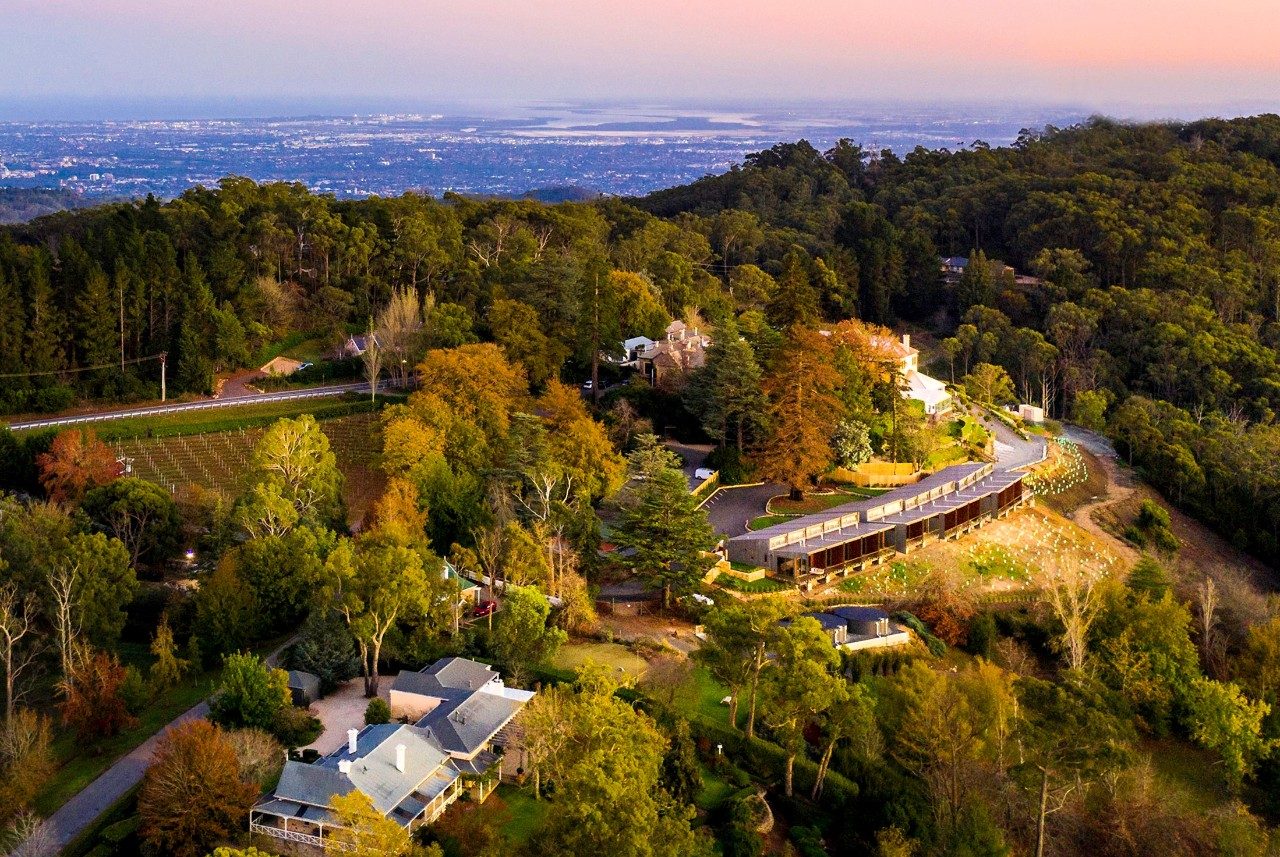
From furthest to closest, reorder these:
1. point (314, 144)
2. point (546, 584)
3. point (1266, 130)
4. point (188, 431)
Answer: point (314, 144) → point (1266, 130) → point (188, 431) → point (546, 584)

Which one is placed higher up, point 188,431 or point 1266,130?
point 1266,130

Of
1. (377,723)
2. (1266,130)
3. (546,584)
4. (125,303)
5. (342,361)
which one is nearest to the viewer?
(377,723)

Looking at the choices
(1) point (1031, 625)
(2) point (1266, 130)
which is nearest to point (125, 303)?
(1) point (1031, 625)

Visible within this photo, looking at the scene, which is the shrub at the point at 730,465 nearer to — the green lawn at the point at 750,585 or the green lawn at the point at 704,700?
the green lawn at the point at 750,585

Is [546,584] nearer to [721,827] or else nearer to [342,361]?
[721,827]

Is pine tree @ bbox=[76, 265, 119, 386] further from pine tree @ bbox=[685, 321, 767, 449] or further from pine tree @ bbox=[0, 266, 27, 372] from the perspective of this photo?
pine tree @ bbox=[685, 321, 767, 449]

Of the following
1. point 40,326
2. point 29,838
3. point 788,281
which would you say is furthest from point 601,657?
point 40,326

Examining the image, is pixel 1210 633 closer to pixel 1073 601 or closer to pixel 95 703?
pixel 1073 601
